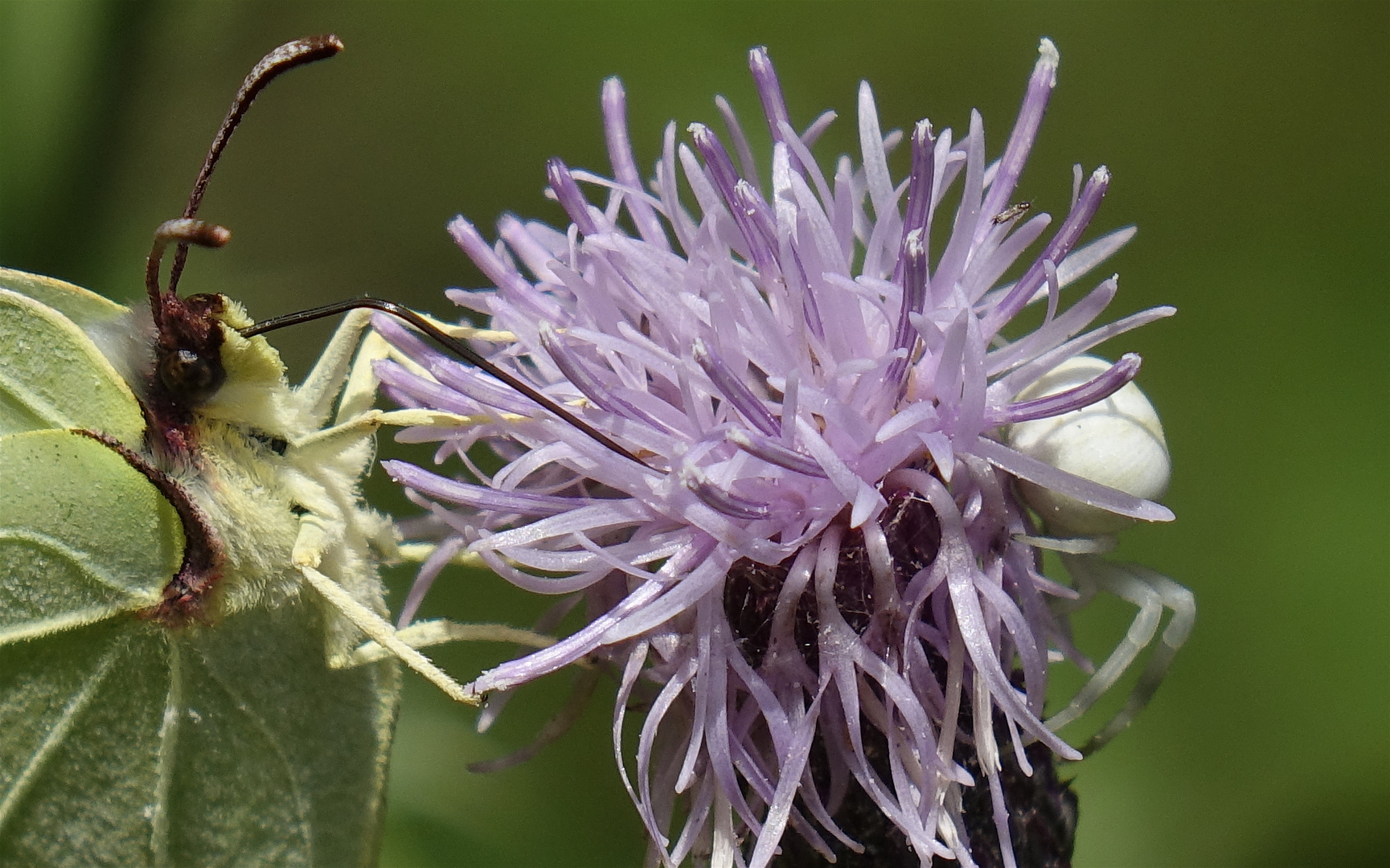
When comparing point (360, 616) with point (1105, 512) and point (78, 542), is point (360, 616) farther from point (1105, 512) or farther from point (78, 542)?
point (1105, 512)

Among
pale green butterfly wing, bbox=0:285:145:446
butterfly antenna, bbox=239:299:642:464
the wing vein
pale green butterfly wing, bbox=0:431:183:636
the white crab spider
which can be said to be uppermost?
the white crab spider

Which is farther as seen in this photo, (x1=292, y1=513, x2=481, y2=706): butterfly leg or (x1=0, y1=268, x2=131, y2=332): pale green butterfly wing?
(x1=0, y1=268, x2=131, y2=332): pale green butterfly wing

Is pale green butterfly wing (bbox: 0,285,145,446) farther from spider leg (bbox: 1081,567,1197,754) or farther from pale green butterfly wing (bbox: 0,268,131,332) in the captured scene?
spider leg (bbox: 1081,567,1197,754)

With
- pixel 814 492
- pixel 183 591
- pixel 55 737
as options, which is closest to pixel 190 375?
pixel 183 591

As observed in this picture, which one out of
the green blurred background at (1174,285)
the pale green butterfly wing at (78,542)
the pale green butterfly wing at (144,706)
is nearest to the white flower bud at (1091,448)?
the green blurred background at (1174,285)

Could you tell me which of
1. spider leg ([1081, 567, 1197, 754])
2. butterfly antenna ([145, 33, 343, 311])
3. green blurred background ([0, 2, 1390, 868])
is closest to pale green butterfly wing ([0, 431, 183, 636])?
butterfly antenna ([145, 33, 343, 311])

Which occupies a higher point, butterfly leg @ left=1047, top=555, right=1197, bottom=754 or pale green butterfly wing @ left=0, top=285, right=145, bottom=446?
butterfly leg @ left=1047, top=555, right=1197, bottom=754
